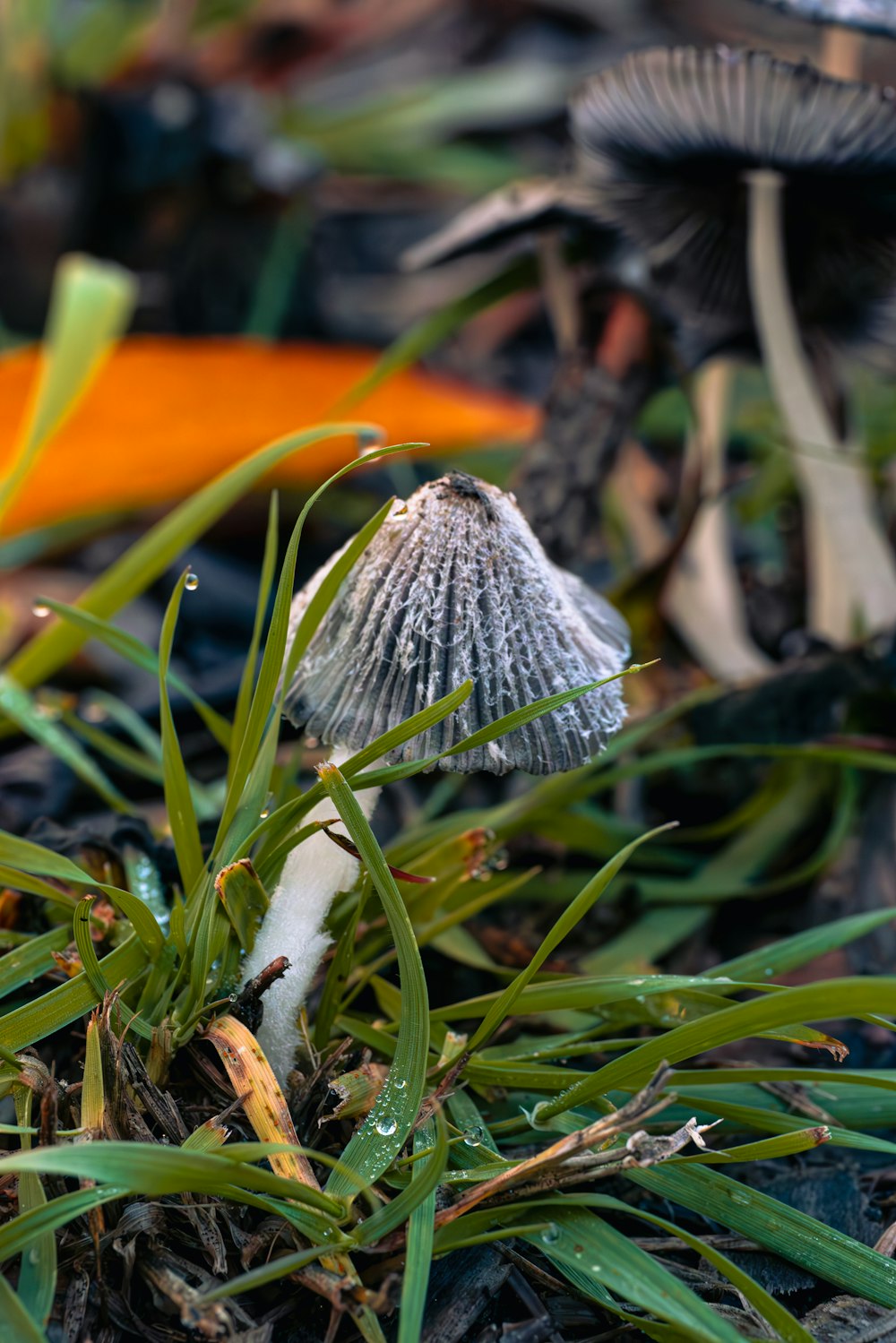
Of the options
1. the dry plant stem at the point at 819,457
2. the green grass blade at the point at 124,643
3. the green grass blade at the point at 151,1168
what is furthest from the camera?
the dry plant stem at the point at 819,457

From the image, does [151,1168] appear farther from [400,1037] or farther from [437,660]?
[437,660]

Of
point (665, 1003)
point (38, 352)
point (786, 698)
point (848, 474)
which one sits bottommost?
point (665, 1003)

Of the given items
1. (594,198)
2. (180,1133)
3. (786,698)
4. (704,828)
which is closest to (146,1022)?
(180,1133)

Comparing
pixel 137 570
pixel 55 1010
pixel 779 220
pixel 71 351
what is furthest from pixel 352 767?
pixel 779 220

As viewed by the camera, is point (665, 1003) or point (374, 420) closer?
point (665, 1003)

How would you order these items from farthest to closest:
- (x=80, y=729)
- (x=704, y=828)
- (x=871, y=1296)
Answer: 1. (x=704, y=828)
2. (x=80, y=729)
3. (x=871, y=1296)

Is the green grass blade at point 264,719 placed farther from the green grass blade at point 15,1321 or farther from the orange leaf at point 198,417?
the orange leaf at point 198,417

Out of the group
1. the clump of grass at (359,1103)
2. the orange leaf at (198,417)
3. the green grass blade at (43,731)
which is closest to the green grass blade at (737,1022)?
the clump of grass at (359,1103)

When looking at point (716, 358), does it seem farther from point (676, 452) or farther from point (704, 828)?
point (704, 828)
